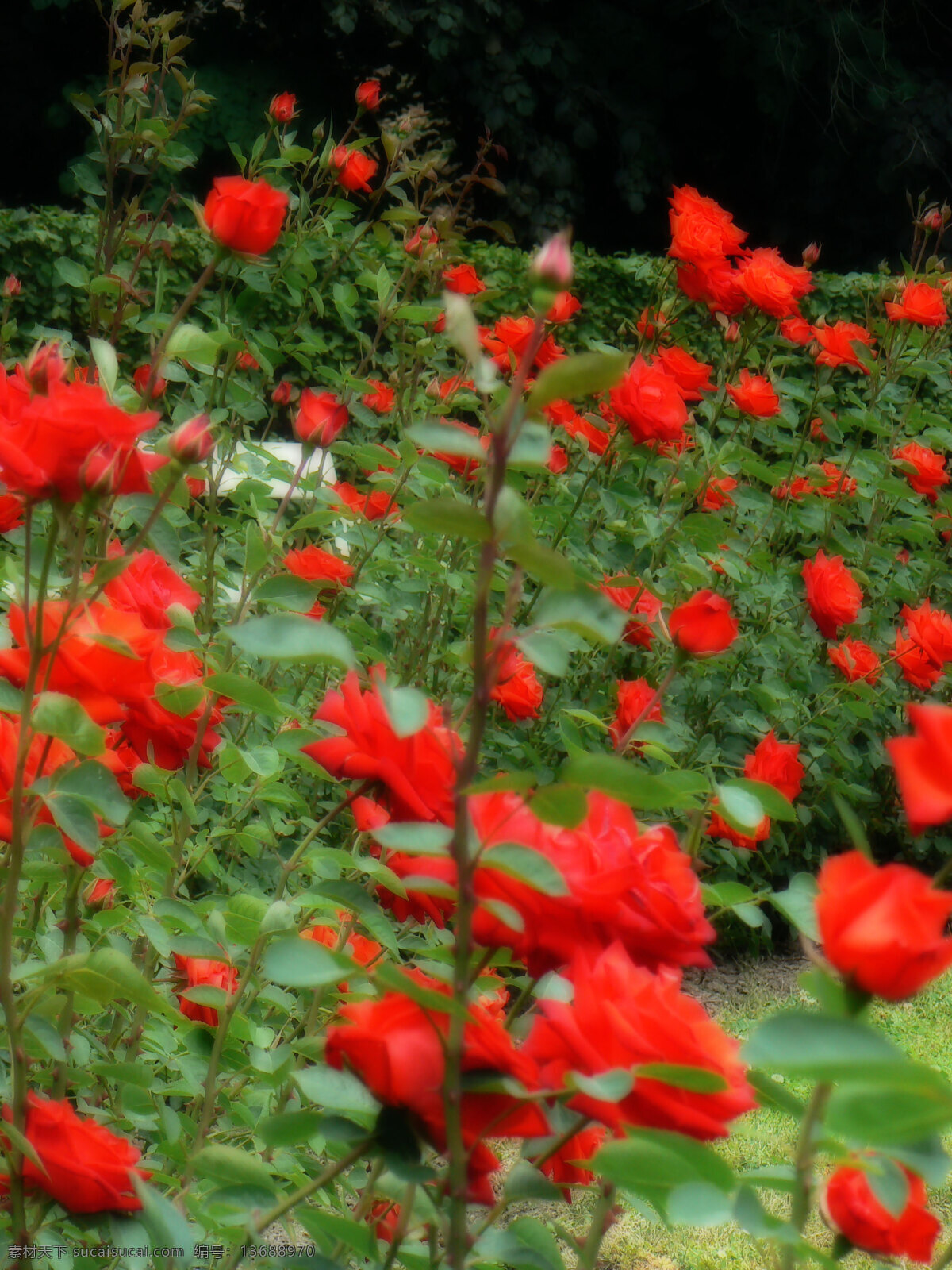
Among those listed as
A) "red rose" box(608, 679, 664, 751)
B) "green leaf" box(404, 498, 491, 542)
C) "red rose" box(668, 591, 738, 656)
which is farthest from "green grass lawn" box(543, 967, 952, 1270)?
"green leaf" box(404, 498, 491, 542)

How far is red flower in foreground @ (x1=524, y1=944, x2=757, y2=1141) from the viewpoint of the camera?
47 cm

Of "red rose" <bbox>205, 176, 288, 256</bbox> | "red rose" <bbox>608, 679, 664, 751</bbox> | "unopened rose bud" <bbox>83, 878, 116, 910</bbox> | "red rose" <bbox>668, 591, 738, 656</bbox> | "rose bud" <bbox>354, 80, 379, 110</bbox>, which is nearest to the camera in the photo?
"red rose" <bbox>668, 591, 738, 656</bbox>

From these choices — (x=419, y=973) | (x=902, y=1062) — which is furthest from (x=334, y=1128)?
(x=902, y=1062)

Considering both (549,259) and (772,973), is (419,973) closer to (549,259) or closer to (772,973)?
(549,259)

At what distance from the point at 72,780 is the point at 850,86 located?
8436 mm

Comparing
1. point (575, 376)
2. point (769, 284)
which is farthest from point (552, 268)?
point (769, 284)

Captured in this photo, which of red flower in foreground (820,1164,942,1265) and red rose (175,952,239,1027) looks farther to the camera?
red rose (175,952,239,1027)

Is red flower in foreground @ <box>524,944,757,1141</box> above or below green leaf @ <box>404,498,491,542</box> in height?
below

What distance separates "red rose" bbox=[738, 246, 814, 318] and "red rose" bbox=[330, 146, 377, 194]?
0.66 meters

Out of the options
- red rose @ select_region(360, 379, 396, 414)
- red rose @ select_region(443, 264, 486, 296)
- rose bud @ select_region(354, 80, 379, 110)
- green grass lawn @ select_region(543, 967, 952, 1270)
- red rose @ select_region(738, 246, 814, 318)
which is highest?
rose bud @ select_region(354, 80, 379, 110)

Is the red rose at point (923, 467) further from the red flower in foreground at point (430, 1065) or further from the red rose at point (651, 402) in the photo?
the red flower in foreground at point (430, 1065)

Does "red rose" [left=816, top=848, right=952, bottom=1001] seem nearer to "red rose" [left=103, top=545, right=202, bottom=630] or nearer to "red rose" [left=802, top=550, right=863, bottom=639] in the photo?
"red rose" [left=103, top=545, right=202, bottom=630]

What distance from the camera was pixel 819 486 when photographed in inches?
121

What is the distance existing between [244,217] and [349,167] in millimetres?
1108
